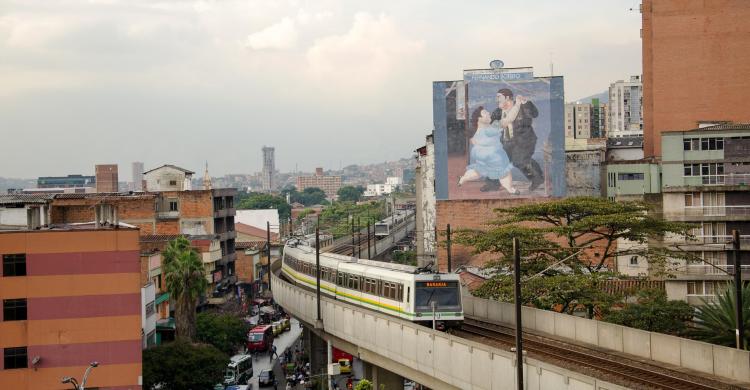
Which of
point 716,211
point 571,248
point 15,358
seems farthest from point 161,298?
point 716,211

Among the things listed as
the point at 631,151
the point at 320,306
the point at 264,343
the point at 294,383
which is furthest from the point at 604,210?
the point at 631,151

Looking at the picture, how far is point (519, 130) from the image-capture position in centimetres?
8412

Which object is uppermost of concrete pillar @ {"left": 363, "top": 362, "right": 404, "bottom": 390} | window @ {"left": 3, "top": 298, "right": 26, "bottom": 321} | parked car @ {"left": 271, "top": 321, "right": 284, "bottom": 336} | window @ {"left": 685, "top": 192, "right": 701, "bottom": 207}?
window @ {"left": 685, "top": 192, "right": 701, "bottom": 207}

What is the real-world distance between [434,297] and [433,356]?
20.7 ft

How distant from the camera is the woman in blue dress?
3317 inches

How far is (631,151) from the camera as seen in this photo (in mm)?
98438

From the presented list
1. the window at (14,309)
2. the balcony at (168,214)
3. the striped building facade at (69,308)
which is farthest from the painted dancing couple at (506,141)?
the window at (14,309)

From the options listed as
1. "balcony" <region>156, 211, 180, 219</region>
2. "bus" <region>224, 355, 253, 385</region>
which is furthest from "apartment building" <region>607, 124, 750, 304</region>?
"balcony" <region>156, 211, 180, 219</region>

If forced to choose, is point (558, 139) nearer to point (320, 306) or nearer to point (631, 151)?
point (631, 151)

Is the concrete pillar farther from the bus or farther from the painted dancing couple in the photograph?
the painted dancing couple

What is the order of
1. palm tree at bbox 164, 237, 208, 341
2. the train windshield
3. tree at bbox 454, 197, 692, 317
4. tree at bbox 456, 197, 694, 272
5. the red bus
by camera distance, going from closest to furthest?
the train windshield, tree at bbox 454, 197, 692, 317, tree at bbox 456, 197, 694, 272, palm tree at bbox 164, 237, 208, 341, the red bus

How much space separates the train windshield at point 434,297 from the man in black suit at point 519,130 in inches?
1776

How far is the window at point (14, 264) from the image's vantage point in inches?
1599

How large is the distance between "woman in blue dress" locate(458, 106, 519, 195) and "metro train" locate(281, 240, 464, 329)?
30.6 m
